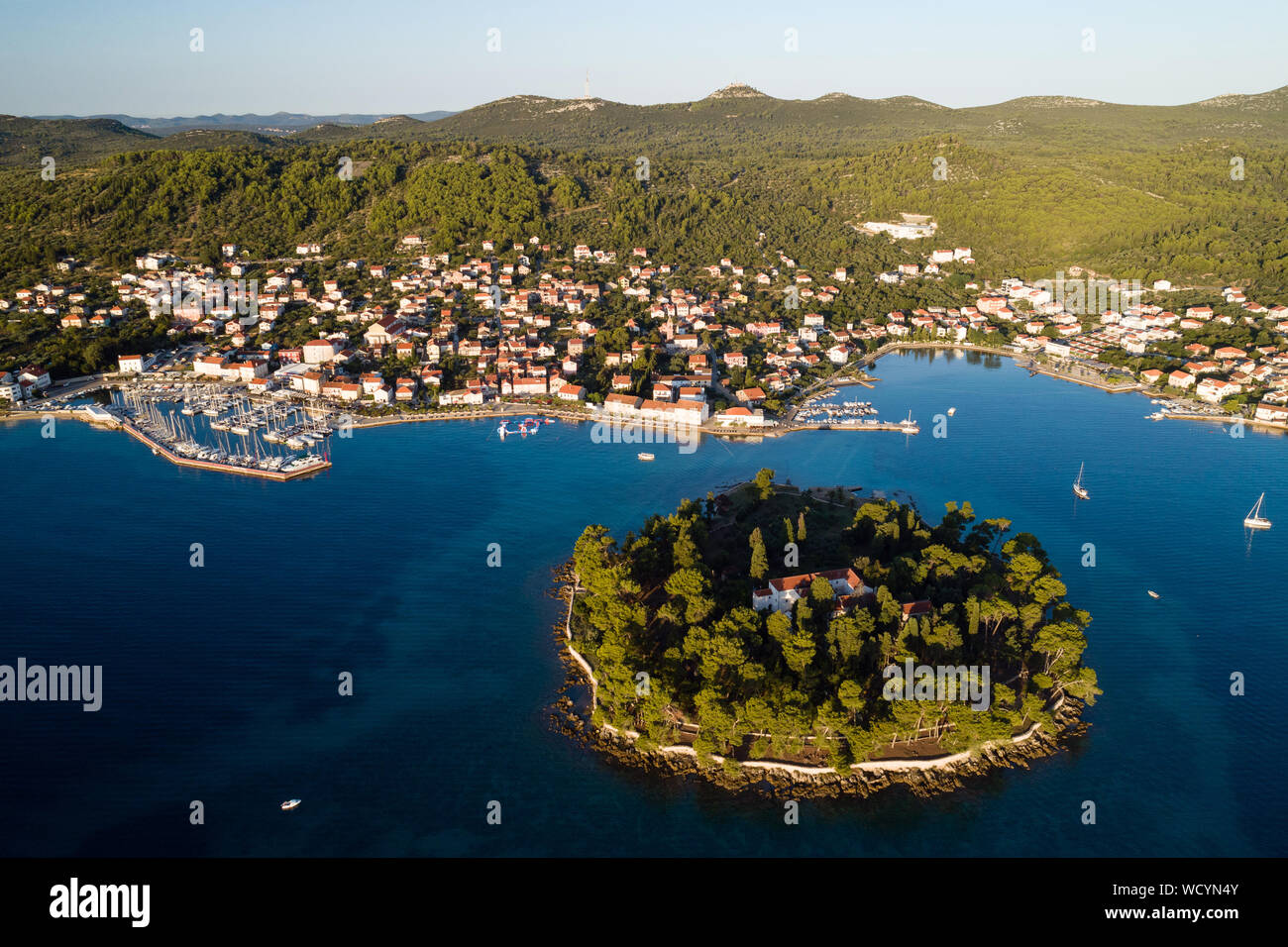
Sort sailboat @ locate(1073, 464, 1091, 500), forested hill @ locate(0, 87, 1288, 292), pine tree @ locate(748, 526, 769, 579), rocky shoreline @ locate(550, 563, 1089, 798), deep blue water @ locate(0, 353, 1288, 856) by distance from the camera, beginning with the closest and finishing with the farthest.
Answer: deep blue water @ locate(0, 353, 1288, 856) < rocky shoreline @ locate(550, 563, 1089, 798) < pine tree @ locate(748, 526, 769, 579) < sailboat @ locate(1073, 464, 1091, 500) < forested hill @ locate(0, 87, 1288, 292)

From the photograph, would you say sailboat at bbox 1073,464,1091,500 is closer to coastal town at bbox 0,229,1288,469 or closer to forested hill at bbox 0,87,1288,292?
coastal town at bbox 0,229,1288,469

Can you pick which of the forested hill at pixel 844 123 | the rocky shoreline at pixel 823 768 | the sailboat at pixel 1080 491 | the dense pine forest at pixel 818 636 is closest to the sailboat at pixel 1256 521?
the sailboat at pixel 1080 491

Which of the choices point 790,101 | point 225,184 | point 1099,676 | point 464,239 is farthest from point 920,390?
point 790,101

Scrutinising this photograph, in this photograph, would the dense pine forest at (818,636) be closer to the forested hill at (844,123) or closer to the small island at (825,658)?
the small island at (825,658)

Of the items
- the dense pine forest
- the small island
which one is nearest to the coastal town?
the dense pine forest

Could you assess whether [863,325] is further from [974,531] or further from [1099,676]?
[1099,676]

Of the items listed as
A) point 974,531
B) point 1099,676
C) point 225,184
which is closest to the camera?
point 1099,676
